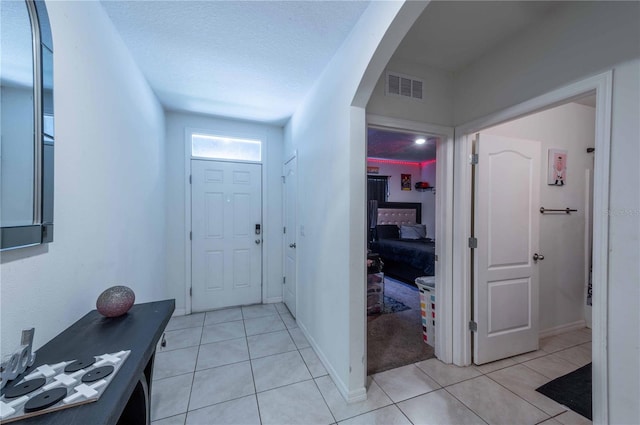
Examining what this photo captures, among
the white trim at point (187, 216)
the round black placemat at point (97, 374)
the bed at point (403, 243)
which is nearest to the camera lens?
the round black placemat at point (97, 374)

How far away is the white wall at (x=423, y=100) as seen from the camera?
1.94 meters

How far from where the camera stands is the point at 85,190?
4.11 feet

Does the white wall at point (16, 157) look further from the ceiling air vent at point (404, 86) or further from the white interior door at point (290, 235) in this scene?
the white interior door at point (290, 235)

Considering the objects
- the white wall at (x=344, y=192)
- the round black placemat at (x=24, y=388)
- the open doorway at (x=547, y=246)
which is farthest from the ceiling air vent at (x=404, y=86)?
Result: the round black placemat at (x=24, y=388)

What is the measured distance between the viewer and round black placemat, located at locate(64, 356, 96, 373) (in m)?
0.77

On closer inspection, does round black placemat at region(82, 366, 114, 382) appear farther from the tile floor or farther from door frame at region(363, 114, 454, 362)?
door frame at region(363, 114, 454, 362)

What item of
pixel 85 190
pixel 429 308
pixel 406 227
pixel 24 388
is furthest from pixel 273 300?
pixel 406 227

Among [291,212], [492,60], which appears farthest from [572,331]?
[291,212]

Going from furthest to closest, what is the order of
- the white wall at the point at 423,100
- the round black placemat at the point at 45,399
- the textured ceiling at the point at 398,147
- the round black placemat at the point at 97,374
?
the textured ceiling at the point at 398,147
the white wall at the point at 423,100
the round black placemat at the point at 97,374
the round black placemat at the point at 45,399

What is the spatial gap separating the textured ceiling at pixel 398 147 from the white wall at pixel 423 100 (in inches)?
66.4

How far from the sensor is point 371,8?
1472 mm

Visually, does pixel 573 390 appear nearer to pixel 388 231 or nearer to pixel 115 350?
pixel 115 350

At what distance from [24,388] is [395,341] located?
8.40ft

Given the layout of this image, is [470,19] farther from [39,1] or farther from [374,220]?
[374,220]
